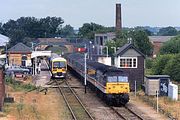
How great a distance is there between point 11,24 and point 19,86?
149 meters

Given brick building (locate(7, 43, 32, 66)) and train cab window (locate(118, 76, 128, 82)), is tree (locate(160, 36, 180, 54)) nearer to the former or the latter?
brick building (locate(7, 43, 32, 66))

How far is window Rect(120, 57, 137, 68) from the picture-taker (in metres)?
46.4

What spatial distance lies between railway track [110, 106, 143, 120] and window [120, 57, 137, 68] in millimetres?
12550

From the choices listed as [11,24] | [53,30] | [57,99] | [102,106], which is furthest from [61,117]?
[11,24]

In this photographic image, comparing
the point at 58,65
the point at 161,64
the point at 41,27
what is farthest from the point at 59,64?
the point at 41,27

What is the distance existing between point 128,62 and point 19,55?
33.3 meters

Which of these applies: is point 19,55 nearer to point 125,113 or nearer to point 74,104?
point 74,104

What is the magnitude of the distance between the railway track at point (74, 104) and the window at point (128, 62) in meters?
5.33

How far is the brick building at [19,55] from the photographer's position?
7569 centimetres

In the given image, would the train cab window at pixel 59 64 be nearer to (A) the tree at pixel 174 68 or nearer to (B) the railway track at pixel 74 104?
(B) the railway track at pixel 74 104

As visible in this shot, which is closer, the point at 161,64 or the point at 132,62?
the point at 132,62

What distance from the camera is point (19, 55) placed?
252ft

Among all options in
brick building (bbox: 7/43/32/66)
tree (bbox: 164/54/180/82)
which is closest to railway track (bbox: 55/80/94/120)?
tree (bbox: 164/54/180/82)

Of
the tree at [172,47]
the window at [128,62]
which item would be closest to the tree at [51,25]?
the tree at [172,47]
